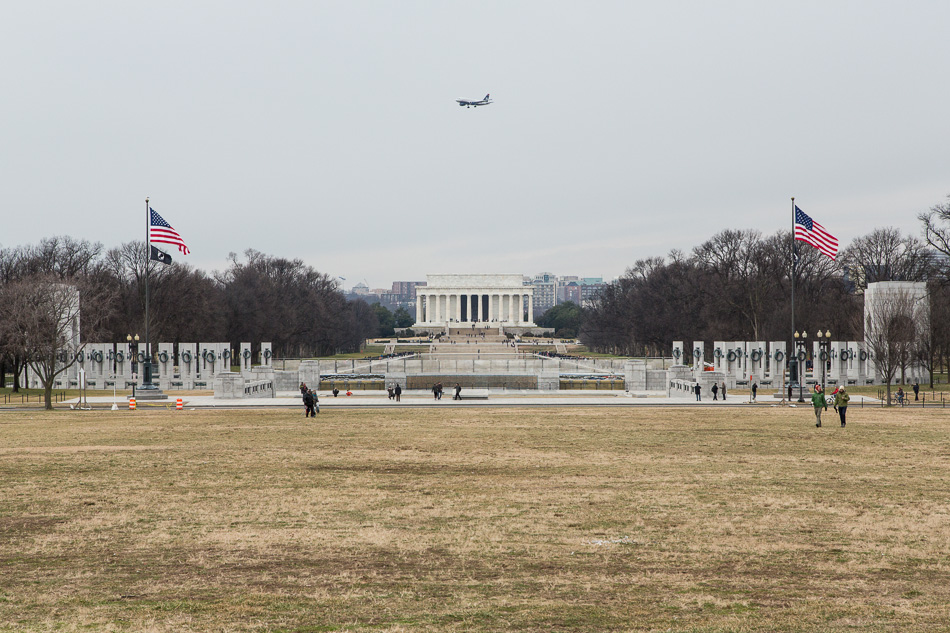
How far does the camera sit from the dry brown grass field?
35.2ft

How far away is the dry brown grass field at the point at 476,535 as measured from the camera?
10734 millimetres

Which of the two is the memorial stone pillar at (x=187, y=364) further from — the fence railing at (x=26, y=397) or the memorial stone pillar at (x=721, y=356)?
the memorial stone pillar at (x=721, y=356)

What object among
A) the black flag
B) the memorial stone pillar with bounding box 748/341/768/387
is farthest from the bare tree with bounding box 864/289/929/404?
the black flag

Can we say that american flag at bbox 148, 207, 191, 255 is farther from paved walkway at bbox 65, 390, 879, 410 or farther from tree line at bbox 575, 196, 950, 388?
tree line at bbox 575, 196, 950, 388

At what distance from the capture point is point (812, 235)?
4531 centimetres

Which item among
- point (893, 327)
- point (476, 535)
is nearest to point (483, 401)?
point (893, 327)

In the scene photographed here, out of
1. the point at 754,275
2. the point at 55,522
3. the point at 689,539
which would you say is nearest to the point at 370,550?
the point at 689,539

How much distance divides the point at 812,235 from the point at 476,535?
35839 mm

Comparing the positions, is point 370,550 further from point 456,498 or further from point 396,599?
point 456,498

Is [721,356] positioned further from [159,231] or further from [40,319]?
[40,319]

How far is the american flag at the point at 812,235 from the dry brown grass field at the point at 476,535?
19534mm

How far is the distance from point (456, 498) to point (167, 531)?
5.42 m

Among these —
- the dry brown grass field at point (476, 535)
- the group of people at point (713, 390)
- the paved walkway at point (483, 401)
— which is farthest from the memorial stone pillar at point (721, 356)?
the dry brown grass field at point (476, 535)

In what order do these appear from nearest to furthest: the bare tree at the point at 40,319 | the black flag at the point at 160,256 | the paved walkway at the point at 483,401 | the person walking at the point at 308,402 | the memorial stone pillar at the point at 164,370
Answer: the person walking at the point at 308,402, the paved walkway at the point at 483,401, the black flag at the point at 160,256, the bare tree at the point at 40,319, the memorial stone pillar at the point at 164,370
